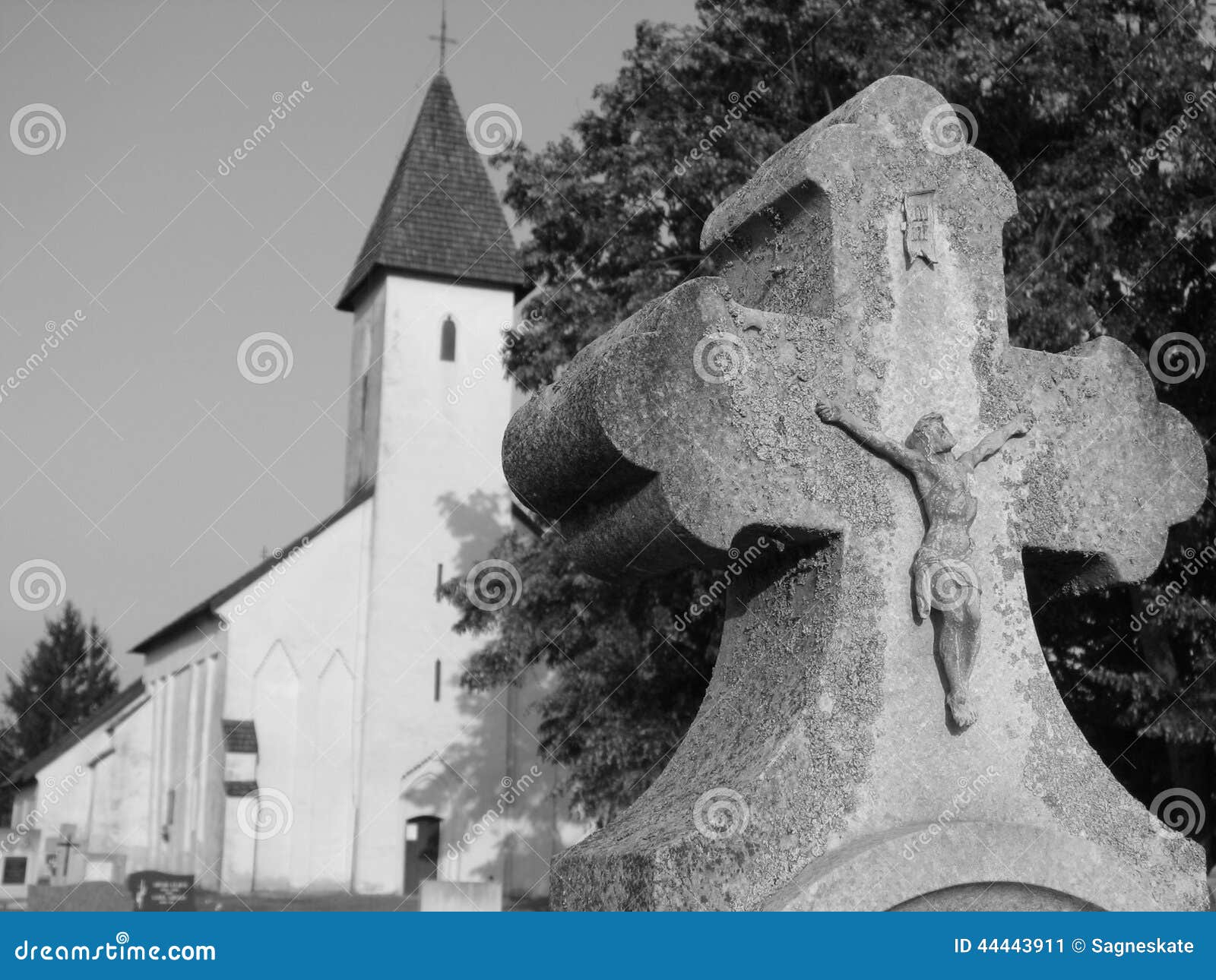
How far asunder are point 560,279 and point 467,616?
14.2ft

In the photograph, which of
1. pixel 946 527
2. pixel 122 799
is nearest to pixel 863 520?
pixel 946 527

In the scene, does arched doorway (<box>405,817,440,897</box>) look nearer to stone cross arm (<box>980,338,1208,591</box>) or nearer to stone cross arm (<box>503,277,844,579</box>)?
stone cross arm (<box>980,338,1208,591</box>)

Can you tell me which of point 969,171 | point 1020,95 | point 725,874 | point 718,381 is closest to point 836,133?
point 969,171

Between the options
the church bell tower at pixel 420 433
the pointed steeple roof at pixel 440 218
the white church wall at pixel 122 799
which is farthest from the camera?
the white church wall at pixel 122 799

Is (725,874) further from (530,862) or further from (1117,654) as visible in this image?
(530,862)

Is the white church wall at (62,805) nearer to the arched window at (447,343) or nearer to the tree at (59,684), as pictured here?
the arched window at (447,343)

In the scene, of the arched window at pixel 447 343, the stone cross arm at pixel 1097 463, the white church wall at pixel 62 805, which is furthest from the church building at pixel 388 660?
the stone cross arm at pixel 1097 463

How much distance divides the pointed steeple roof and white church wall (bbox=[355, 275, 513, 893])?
0.51 m

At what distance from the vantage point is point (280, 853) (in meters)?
29.9

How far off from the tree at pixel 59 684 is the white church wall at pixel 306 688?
1308 inches

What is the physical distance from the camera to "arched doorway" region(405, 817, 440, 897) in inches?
1173

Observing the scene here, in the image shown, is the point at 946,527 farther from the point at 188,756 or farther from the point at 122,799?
the point at 122,799

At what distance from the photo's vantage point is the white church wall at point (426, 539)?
99.3 ft

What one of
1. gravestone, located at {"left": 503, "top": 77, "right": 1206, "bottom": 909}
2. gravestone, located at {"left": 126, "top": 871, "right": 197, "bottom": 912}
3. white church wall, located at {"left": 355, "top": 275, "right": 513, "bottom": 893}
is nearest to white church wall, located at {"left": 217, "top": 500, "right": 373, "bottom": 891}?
white church wall, located at {"left": 355, "top": 275, "right": 513, "bottom": 893}
